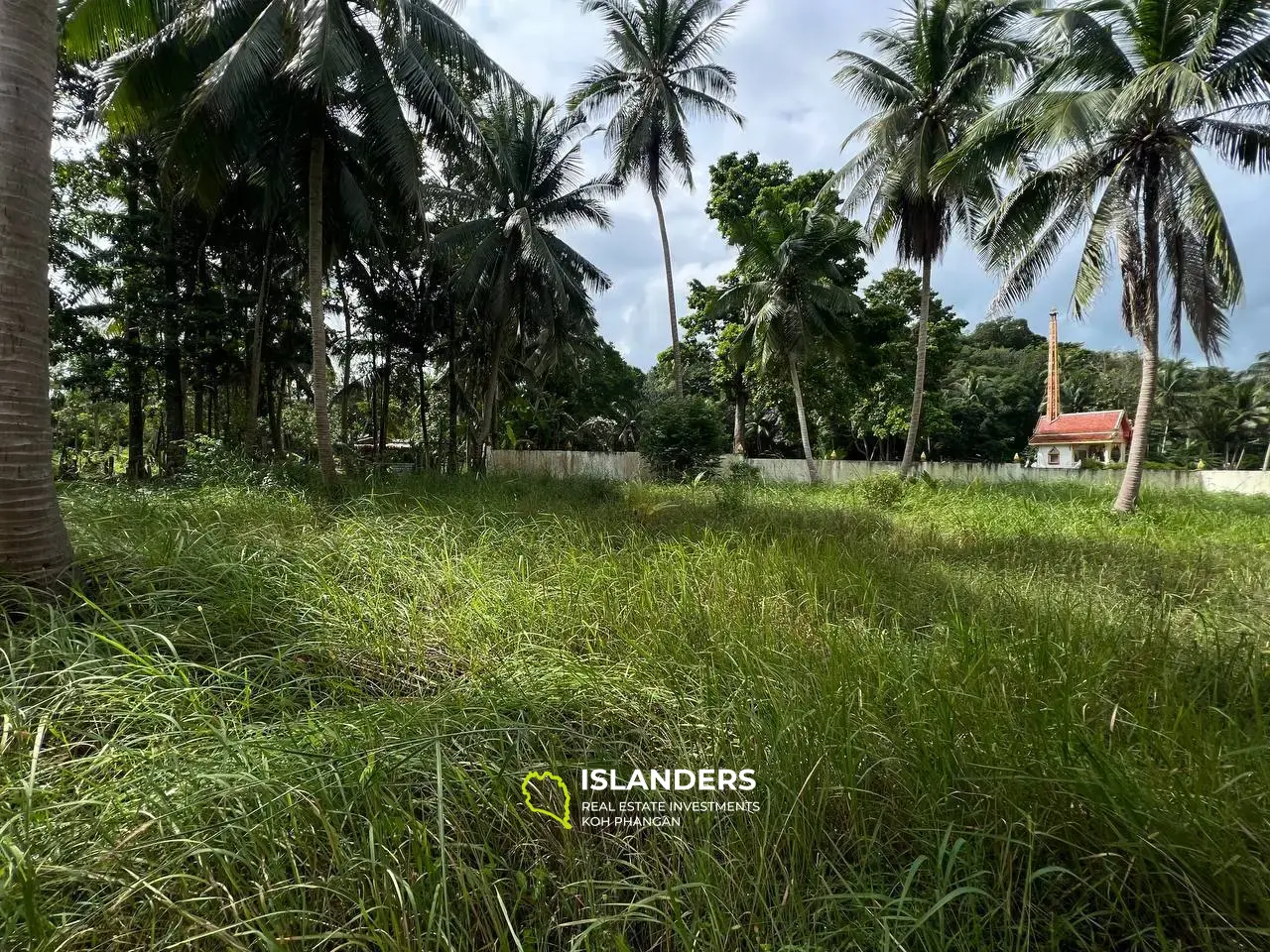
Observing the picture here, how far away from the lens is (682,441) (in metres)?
15.3

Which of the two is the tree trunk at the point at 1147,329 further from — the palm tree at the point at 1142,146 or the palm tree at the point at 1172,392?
the palm tree at the point at 1172,392

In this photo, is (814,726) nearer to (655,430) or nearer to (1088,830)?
(1088,830)

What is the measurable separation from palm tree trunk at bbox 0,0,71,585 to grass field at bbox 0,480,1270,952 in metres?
0.40

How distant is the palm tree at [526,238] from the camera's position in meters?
Result: 14.0

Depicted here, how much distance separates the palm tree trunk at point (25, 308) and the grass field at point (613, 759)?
0.40 meters

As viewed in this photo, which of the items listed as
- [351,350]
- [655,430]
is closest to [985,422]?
[655,430]

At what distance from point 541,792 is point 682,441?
45.5 ft

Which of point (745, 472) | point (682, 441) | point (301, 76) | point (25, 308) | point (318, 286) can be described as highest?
point (301, 76)

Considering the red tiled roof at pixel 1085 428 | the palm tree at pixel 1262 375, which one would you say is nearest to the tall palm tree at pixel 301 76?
the red tiled roof at pixel 1085 428

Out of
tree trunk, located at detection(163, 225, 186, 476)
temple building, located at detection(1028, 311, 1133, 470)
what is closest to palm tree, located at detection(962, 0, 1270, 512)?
tree trunk, located at detection(163, 225, 186, 476)

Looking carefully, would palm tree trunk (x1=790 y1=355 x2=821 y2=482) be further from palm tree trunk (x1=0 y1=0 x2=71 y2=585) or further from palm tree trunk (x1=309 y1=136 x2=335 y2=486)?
palm tree trunk (x1=0 y1=0 x2=71 y2=585)

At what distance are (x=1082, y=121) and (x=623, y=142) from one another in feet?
36.6

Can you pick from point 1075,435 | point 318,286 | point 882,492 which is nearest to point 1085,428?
point 1075,435

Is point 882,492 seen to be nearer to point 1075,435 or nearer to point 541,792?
point 541,792
